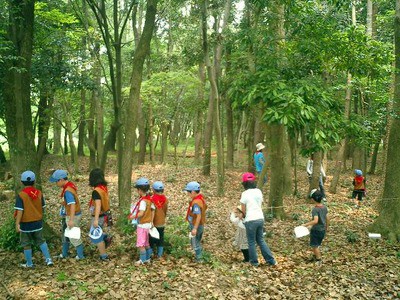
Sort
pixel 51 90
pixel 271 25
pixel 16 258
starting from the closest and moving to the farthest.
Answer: pixel 16 258
pixel 271 25
pixel 51 90

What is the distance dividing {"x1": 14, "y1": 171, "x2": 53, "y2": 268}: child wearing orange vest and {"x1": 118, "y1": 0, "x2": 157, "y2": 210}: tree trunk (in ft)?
7.85

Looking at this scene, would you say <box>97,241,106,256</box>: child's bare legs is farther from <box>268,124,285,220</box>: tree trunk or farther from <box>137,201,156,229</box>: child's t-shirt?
<box>268,124,285,220</box>: tree trunk

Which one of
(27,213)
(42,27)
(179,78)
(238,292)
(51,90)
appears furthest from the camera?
(179,78)

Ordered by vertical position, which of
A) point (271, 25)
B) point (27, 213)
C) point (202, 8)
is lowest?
point (27, 213)

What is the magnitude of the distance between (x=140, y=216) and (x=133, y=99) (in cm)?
323

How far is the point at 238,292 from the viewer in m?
6.16

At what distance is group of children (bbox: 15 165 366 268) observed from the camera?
685 centimetres

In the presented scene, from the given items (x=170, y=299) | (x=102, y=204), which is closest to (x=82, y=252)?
(x=102, y=204)

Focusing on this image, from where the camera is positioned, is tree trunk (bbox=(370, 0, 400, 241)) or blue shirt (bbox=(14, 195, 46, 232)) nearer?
blue shirt (bbox=(14, 195, 46, 232))

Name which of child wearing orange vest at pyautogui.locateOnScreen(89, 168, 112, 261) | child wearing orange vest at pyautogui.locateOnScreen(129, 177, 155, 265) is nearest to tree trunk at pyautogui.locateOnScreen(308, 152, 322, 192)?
child wearing orange vest at pyautogui.locateOnScreen(129, 177, 155, 265)

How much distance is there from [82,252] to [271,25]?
796 cm

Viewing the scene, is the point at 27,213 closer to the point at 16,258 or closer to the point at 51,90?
the point at 16,258

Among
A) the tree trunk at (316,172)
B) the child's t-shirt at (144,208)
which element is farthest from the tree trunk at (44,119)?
the tree trunk at (316,172)

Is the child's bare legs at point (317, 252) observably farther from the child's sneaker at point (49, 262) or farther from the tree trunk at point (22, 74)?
the tree trunk at point (22, 74)
